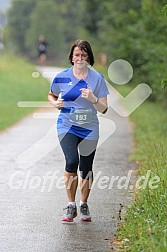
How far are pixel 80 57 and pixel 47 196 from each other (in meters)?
2.31

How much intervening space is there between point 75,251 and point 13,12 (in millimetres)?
88203

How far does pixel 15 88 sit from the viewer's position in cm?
3300

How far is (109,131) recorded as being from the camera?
18.5 m

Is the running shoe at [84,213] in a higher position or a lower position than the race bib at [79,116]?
lower

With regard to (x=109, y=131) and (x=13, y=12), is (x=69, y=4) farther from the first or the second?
(x=109, y=131)

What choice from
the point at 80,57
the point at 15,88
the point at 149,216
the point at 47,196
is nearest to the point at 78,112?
the point at 80,57

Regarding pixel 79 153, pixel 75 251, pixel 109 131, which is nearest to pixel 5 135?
pixel 109 131

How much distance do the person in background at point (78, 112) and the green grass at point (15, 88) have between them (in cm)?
1010

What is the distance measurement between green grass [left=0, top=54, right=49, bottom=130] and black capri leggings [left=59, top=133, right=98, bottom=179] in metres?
10.1

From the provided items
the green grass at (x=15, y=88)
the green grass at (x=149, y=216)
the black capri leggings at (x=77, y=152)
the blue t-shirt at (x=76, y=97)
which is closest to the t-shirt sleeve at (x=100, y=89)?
the blue t-shirt at (x=76, y=97)

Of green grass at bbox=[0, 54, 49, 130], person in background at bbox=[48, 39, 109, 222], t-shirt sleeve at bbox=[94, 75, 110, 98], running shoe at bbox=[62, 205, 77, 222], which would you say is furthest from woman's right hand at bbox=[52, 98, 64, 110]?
green grass at bbox=[0, 54, 49, 130]

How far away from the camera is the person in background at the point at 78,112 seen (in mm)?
8633

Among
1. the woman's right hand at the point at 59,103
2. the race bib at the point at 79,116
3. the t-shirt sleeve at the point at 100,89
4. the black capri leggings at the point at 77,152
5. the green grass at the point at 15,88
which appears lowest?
the green grass at the point at 15,88

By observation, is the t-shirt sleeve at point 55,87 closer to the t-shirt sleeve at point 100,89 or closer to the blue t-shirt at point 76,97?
the blue t-shirt at point 76,97
